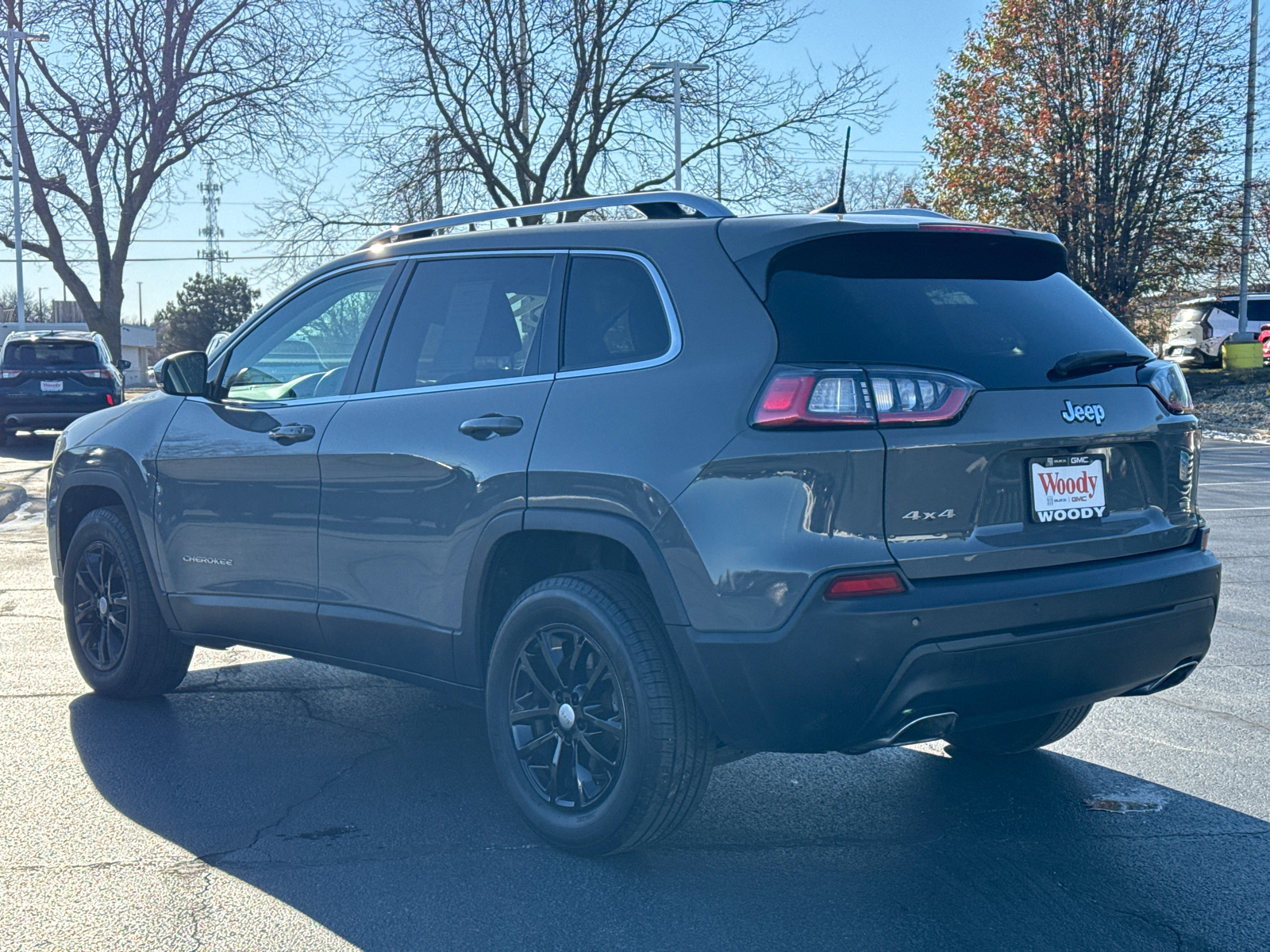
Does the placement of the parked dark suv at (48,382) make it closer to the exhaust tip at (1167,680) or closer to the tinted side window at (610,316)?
the tinted side window at (610,316)

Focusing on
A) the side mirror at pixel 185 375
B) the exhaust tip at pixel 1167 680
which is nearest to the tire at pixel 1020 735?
the exhaust tip at pixel 1167 680

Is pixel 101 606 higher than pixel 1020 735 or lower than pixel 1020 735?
higher

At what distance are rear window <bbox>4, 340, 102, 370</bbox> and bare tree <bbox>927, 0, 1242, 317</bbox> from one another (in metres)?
18.4

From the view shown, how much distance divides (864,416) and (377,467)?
1.73 meters

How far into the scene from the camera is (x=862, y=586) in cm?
321

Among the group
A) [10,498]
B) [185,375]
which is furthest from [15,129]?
A: [185,375]

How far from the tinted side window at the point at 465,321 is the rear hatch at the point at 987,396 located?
3.10ft

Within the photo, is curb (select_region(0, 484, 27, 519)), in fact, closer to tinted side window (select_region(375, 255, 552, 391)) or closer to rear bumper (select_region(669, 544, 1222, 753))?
tinted side window (select_region(375, 255, 552, 391))

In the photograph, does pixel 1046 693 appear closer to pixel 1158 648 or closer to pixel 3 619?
pixel 1158 648

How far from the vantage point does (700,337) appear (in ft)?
11.6

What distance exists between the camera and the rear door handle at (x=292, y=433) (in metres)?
4.61

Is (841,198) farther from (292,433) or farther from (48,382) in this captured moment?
(48,382)

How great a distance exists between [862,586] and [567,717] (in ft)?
3.44

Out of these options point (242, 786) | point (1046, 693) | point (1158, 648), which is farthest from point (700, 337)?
point (242, 786)
